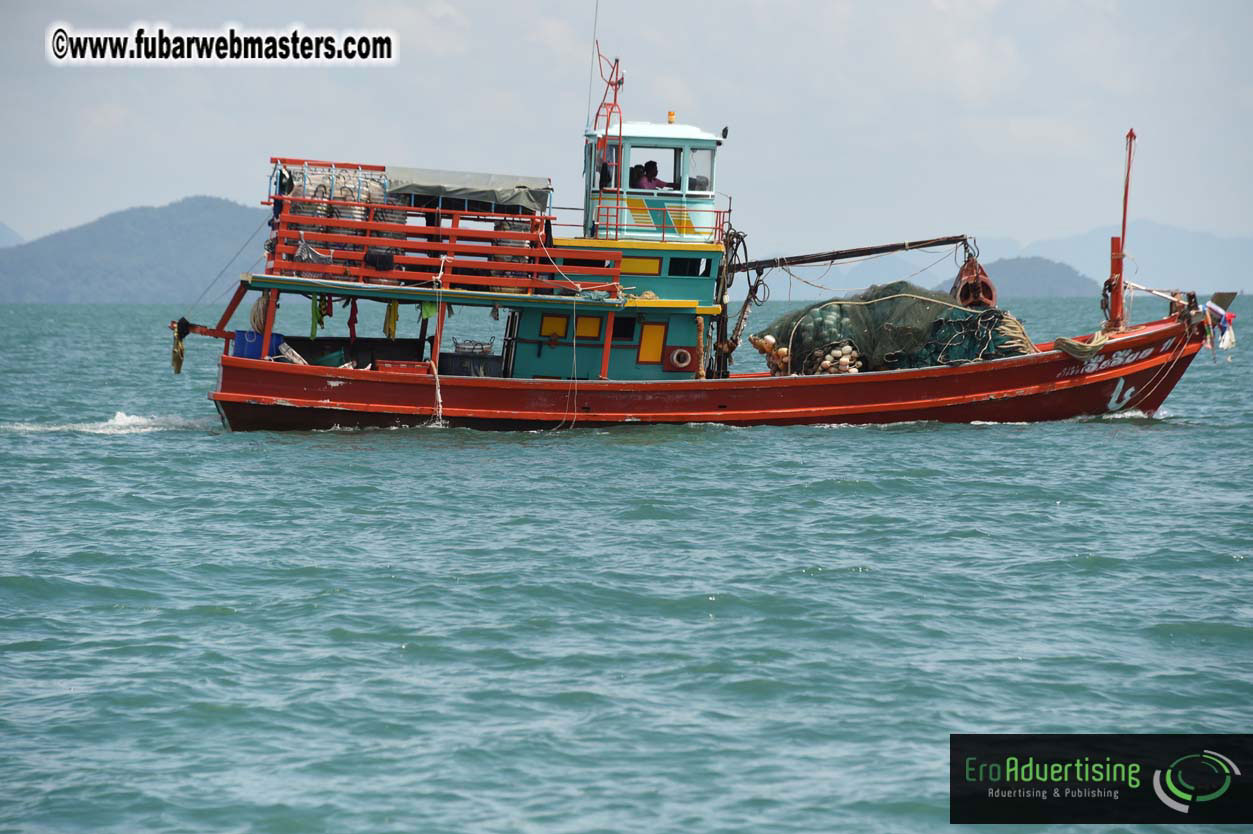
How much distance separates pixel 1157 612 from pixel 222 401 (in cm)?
1461

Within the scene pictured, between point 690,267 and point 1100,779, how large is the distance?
15.0m

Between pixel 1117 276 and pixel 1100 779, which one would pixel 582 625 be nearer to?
pixel 1100 779

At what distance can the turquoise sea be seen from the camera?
9086 mm

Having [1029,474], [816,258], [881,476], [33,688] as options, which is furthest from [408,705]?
[816,258]

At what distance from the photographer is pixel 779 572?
14.1 meters

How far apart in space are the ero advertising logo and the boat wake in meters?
18.3

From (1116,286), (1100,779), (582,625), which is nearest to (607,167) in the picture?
(1116,286)

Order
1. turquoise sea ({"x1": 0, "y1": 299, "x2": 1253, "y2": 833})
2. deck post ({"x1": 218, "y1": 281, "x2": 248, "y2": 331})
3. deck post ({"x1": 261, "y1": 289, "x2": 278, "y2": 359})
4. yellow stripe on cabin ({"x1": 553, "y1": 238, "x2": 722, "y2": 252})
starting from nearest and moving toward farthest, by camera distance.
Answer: turquoise sea ({"x1": 0, "y1": 299, "x2": 1253, "y2": 833}) → deck post ({"x1": 218, "y1": 281, "x2": 248, "y2": 331}) → deck post ({"x1": 261, "y1": 289, "x2": 278, "y2": 359}) → yellow stripe on cabin ({"x1": 553, "y1": 238, "x2": 722, "y2": 252})

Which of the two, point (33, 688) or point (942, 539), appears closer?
point (33, 688)

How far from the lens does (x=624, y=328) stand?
23.1 m

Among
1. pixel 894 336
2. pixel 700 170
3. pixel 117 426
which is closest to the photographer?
pixel 894 336

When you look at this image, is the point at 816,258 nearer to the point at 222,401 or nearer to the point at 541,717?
the point at 222,401

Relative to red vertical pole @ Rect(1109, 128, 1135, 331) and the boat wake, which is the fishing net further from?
the boat wake

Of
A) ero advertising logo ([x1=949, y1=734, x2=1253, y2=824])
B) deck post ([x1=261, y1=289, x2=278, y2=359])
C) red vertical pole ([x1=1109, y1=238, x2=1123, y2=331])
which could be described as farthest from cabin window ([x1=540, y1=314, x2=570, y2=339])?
ero advertising logo ([x1=949, y1=734, x2=1253, y2=824])
